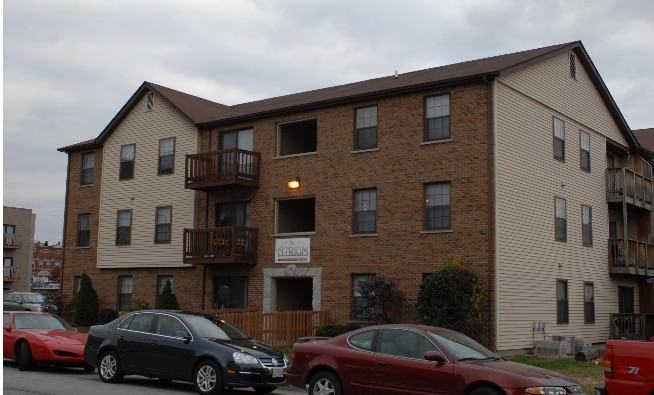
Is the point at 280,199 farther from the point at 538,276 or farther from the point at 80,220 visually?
the point at 80,220

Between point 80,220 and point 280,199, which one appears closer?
point 280,199

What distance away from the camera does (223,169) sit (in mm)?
27109

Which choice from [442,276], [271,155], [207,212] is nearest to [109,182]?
[207,212]

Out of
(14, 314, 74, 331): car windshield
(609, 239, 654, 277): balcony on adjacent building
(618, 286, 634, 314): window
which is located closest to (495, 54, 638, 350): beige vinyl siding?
(609, 239, 654, 277): balcony on adjacent building

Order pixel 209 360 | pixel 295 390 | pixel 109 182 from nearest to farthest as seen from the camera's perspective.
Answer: pixel 209 360 → pixel 295 390 → pixel 109 182

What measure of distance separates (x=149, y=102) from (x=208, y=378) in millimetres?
20034

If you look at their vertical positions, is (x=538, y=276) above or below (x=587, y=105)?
below

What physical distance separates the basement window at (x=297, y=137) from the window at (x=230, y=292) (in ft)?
16.0

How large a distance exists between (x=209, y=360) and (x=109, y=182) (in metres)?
20.4

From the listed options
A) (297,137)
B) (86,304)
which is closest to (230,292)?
(297,137)

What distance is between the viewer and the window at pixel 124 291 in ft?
103

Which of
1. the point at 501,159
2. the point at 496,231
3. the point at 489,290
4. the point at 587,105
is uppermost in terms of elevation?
the point at 587,105

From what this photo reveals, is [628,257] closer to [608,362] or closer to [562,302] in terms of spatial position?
[562,302]

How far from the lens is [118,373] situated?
15031 millimetres
